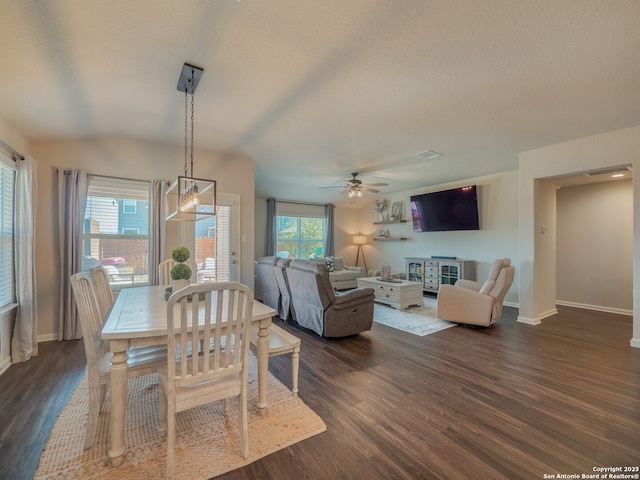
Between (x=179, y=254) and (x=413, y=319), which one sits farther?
(x=413, y=319)

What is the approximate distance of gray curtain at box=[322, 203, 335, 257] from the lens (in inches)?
318

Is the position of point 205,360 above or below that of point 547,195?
below

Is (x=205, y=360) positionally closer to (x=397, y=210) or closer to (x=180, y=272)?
(x=180, y=272)

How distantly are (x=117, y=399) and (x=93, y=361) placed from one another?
30 centimetres

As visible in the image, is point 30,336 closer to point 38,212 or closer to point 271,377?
point 38,212

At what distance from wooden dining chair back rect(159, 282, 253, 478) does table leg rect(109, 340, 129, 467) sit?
0.22 m

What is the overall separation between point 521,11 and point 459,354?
3.03 m

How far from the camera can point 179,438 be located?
5.99ft

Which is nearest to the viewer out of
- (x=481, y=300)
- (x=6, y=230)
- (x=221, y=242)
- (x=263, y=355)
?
(x=263, y=355)

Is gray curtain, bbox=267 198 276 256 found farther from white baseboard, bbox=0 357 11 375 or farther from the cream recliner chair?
white baseboard, bbox=0 357 11 375

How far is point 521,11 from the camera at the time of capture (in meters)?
1.75

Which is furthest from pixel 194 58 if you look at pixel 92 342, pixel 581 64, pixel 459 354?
pixel 459 354

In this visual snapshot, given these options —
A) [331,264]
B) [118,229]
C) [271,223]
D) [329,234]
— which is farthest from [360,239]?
[118,229]

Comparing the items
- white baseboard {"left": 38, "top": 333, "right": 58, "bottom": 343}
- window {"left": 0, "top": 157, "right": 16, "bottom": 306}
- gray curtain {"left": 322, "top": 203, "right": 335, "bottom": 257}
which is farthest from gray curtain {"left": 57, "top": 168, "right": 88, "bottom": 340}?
gray curtain {"left": 322, "top": 203, "right": 335, "bottom": 257}
